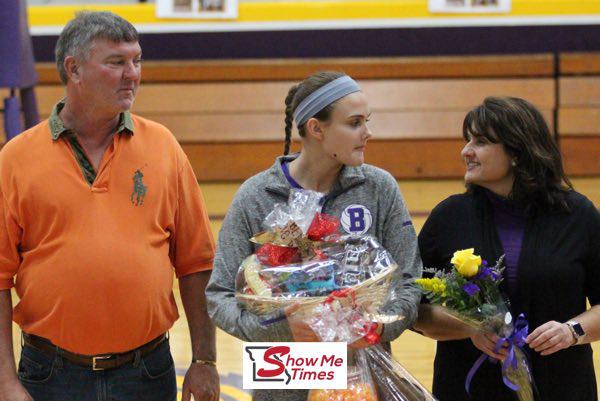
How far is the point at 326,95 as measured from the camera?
240 cm

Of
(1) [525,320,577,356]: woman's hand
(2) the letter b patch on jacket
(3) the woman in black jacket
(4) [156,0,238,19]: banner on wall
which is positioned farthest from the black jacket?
(4) [156,0,238,19]: banner on wall

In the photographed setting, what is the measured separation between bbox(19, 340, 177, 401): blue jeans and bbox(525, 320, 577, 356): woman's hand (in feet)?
3.24

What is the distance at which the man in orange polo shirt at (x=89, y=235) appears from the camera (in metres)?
2.42

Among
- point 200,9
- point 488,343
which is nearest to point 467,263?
point 488,343

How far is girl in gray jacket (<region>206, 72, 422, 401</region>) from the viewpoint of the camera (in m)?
2.34

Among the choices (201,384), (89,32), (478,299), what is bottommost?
(201,384)

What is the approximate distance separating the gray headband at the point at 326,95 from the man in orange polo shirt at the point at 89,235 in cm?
41

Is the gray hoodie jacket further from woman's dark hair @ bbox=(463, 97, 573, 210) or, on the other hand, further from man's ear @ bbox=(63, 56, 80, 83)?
man's ear @ bbox=(63, 56, 80, 83)

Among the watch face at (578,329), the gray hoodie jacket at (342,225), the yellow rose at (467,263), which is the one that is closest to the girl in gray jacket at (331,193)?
the gray hoodie jacket at (342,225)

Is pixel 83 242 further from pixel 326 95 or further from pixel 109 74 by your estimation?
pixel 326 95

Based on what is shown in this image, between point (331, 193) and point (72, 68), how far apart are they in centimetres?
74

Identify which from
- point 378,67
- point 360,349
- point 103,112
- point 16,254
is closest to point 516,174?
point 360,349

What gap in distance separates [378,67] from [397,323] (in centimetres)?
671

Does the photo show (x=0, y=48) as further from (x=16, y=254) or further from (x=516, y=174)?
(x=516, y=174)
